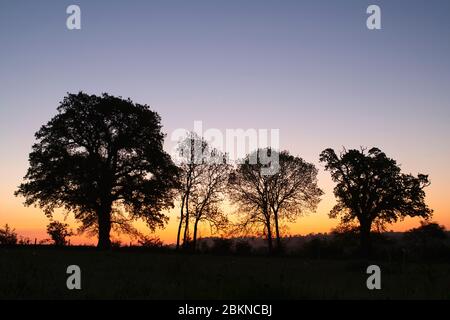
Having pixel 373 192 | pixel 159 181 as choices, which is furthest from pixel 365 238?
pixel 159 181

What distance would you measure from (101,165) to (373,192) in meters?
29.1

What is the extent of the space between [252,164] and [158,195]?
1511 centimetres

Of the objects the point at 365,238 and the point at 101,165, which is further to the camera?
the point at 365,238

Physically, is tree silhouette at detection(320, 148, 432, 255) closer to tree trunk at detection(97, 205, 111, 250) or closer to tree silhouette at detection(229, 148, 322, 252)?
tree silhouette at detection(229, 148, 322, 252)

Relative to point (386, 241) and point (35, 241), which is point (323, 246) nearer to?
point (386, 241)

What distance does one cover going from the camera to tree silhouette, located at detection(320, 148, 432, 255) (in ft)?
159

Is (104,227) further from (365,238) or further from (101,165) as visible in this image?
(365,238)

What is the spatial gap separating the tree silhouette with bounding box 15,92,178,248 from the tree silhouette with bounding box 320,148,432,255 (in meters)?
20.7

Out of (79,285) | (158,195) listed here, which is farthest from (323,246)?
(79,285)

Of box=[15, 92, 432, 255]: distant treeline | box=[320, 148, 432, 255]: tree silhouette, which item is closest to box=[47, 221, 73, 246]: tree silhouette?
box=[15, 92, 432, 255]: distant treeline

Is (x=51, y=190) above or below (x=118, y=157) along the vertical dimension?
below

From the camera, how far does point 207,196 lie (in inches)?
1804

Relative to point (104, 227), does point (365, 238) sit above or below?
below

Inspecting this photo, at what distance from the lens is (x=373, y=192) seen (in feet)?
162
